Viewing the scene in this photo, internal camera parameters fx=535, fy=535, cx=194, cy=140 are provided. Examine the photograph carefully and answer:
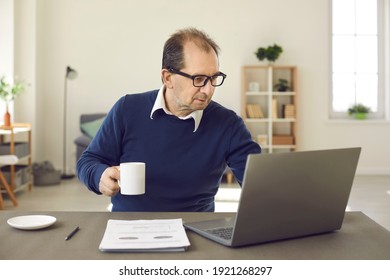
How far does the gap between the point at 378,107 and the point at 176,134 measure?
6.77m

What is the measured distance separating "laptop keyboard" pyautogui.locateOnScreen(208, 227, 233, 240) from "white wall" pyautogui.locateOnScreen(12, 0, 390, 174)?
251 inches

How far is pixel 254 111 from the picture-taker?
7660mm

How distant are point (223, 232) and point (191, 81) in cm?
66

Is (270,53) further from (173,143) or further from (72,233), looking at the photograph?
(72,233)

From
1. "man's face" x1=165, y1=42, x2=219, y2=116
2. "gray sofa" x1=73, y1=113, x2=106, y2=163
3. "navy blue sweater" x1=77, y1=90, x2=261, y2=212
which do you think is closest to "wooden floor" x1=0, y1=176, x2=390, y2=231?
"gray sofa" x1=73, y1=113, x2=106, y2=163

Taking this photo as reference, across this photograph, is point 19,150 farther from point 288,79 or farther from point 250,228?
point 250,228

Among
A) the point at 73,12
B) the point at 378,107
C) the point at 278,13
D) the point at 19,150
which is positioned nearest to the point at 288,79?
the point at 278,13

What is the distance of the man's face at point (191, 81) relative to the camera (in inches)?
73.8

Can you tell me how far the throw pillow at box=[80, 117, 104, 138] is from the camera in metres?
7.17

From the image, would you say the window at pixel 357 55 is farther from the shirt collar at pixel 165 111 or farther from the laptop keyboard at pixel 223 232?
the laptop keyboard at pixel 223 232

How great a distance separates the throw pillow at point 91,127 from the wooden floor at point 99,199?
699 millimetres

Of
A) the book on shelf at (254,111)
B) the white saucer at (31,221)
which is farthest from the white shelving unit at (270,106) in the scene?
the white saucer at (31,221)

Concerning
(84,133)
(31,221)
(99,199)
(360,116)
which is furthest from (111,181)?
(360,116)
